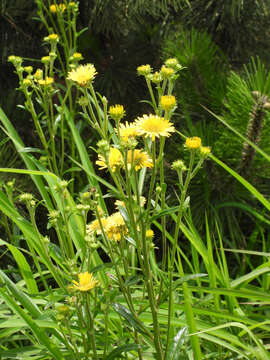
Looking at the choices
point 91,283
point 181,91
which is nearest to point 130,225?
point 91,283

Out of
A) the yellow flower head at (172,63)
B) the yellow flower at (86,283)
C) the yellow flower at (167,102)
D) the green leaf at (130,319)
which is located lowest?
the green leaf at (130,319)

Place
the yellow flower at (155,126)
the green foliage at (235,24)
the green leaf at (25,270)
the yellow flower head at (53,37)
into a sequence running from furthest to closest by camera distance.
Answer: the green foliage at (235,24) < the yellow flower head at (53,37) < the green leaf at (25,270) < the yellow flower at (155,126)

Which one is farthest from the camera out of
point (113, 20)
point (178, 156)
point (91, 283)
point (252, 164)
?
point (113, 20)

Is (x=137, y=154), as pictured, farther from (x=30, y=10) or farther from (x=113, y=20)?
(x=30, y=10)

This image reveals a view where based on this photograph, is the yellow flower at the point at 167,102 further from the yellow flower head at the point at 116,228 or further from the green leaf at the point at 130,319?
the green leaf at the point at 130,319

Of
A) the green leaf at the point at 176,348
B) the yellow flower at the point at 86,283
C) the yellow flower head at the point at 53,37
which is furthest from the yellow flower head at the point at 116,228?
the yellow flower head at the point at 53,37

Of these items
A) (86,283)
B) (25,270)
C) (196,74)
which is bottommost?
(25,270)

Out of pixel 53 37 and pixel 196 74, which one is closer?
pixel 53 37

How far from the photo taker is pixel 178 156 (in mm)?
1545

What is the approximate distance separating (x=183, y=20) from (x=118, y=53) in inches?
11.4

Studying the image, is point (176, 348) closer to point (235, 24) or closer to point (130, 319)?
point (130, 319)

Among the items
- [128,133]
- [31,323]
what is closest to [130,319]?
[31,323]

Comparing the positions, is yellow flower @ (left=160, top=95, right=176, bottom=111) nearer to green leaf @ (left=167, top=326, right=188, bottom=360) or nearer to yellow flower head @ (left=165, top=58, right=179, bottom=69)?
yellow flower head @ (left=165, top=58, right=179, bottom=69)

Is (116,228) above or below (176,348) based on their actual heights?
above
